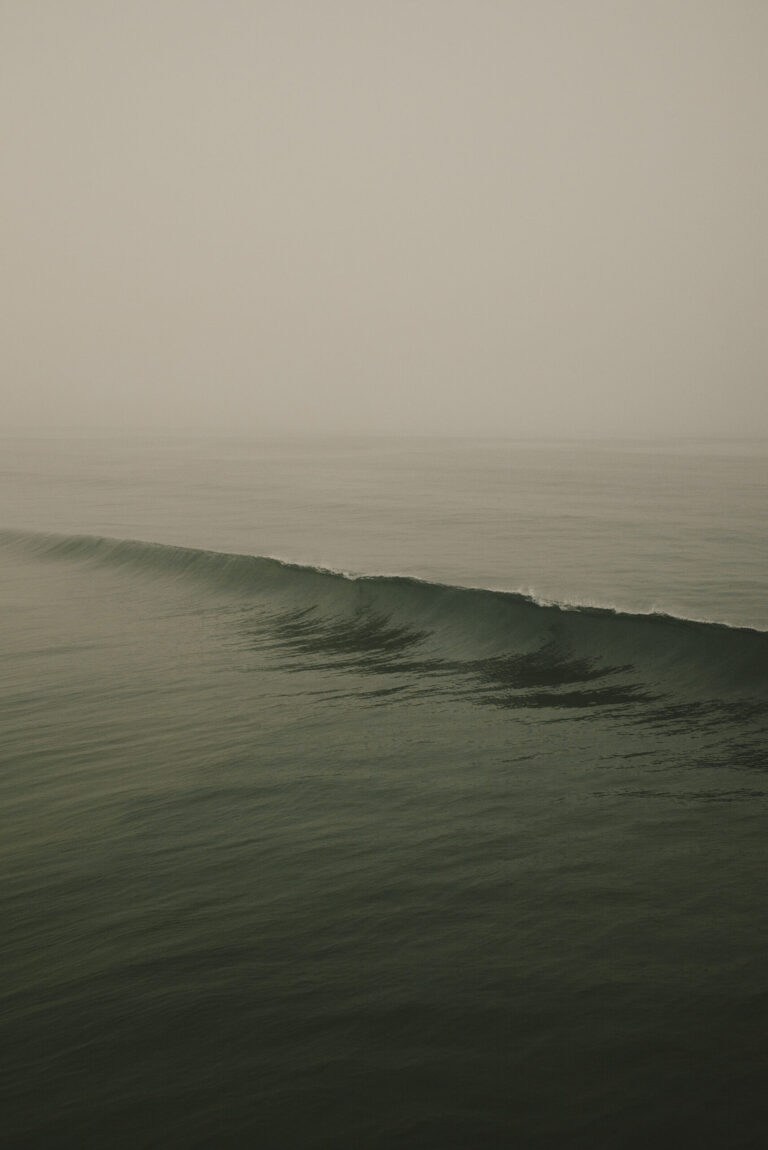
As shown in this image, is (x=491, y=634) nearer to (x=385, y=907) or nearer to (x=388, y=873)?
(x=388, y=873)

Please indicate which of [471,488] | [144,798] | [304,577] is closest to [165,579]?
[304,577]

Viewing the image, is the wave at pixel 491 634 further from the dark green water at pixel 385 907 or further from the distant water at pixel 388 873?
the dark green water at pixel 385 907

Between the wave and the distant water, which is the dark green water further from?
the wave

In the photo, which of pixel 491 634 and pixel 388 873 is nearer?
pixel 388 873

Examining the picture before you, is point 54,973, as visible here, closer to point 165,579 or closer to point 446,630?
point 446,630

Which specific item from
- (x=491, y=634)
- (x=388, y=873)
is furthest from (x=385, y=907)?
(x=491, y=634)

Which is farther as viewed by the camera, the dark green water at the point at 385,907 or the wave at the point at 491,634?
the wave at the point at 491,634

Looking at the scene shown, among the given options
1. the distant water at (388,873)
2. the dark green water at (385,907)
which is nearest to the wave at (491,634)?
the distant water at (388,873)
